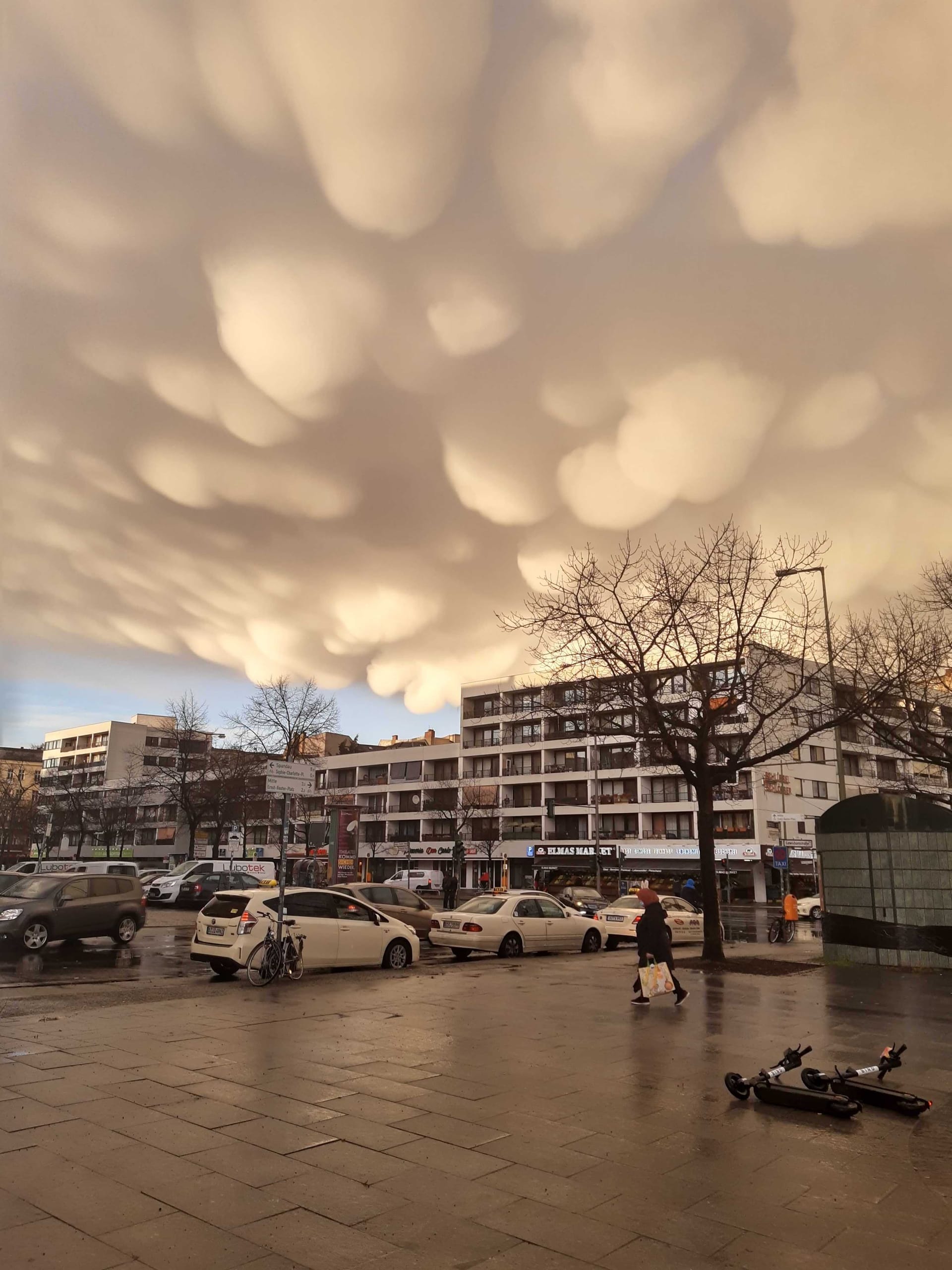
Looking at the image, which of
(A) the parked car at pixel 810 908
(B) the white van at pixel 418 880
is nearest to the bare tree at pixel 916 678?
(A) the parked car at pixel 810 908

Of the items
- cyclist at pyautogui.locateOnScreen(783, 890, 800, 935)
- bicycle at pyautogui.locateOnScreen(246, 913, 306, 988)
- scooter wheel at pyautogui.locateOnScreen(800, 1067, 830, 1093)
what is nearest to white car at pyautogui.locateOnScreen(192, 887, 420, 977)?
bicycle at pyautogui.locateOnScreen(246, 913, 306, 988)

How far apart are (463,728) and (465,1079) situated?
251 ft

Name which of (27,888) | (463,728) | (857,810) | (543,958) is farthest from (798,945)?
(463,728)

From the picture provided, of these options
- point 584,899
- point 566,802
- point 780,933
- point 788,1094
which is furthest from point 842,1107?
point 566,802

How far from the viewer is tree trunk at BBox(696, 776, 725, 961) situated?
1872 centimetres

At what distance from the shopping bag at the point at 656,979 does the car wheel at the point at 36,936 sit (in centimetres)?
1232

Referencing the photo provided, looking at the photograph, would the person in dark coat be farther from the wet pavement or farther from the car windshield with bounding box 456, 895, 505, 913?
the car windshield with bounding box 456, 895, 505, 913

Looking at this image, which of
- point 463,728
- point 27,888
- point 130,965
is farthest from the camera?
point 463,728

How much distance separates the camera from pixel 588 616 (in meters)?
19.6

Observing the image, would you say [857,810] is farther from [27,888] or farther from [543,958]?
[27,888]

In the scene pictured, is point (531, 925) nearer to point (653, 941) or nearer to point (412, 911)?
point (412, 911)

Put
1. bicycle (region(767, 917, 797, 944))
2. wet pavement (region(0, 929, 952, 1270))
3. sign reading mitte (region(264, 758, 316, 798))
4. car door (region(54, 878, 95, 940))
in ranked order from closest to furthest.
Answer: wet pavement (region(0, 929, 952, 1270)) < sign reading mitte (region(264, 758, 316, 798)) < car door (region(54, 878, 95, 940)) < bicycle (region(767, 917, 797, 944))

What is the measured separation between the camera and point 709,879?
18.9 m

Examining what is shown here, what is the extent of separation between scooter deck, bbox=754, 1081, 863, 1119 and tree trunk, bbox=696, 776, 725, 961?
11665mm
